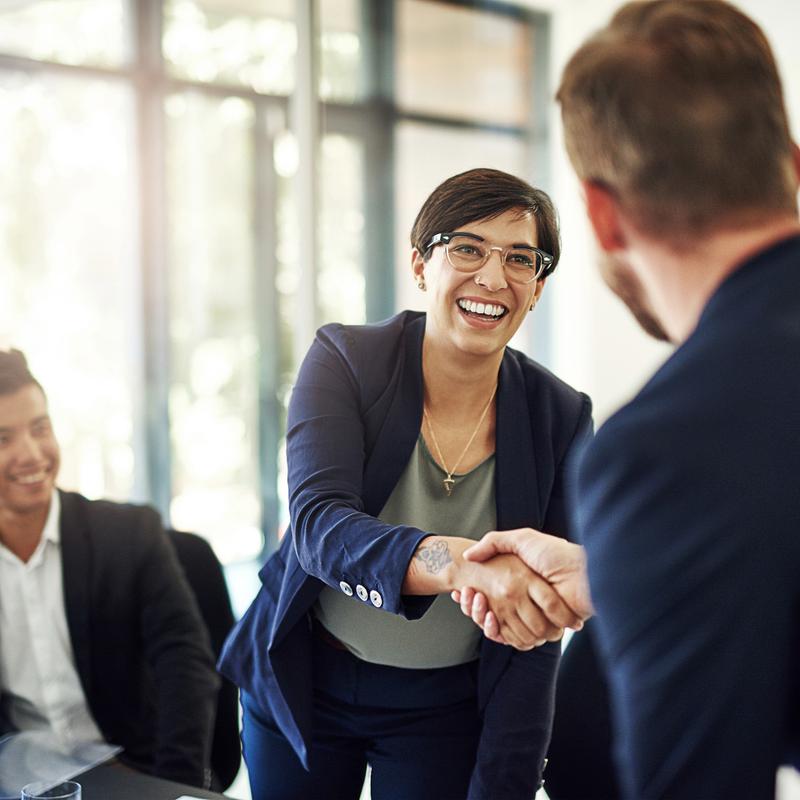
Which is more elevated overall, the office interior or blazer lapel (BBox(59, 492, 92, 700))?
the office interior

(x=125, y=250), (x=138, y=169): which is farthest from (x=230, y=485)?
(x=138, y=169)

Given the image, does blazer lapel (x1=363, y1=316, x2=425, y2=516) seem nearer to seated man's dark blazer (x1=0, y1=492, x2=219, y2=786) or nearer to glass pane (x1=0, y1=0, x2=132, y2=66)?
seated man's dark blazer (x1=0, y1=492, x2=219, y2=786)

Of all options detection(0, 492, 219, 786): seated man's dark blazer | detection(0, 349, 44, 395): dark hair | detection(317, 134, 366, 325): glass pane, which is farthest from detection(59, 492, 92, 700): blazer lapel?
detection(317, 134, 366, 325): glass pane

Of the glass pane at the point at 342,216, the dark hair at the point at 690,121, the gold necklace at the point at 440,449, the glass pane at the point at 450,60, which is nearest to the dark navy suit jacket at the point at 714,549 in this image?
the dark hair at the point at 690,121

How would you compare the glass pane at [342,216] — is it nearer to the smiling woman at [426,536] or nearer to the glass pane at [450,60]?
the glass pane at [450,60]

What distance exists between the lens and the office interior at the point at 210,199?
14.0 ft

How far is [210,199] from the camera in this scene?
500cm

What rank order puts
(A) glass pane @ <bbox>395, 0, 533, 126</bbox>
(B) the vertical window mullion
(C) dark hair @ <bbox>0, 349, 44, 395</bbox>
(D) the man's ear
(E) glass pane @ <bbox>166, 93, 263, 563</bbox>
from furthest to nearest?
(E) glass pane @ <bbox>166, 93, 263, 563</bbox>
(B) the vertical window mullion
(A) glass pane @ <bbox>395, 0, 533, 126</bbox>
(C) dark hair @ <bbox>0, 349, 44, 395</bbox>
(D) the man's ear

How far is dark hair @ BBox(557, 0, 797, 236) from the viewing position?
82cm

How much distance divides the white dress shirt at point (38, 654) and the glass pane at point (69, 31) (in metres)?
2.98

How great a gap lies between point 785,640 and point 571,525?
684 millimetres

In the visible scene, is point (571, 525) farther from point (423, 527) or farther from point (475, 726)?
point (475, 726)

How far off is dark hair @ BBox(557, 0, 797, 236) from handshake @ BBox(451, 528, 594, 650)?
22.2 inches

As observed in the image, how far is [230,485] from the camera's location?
5.07m
